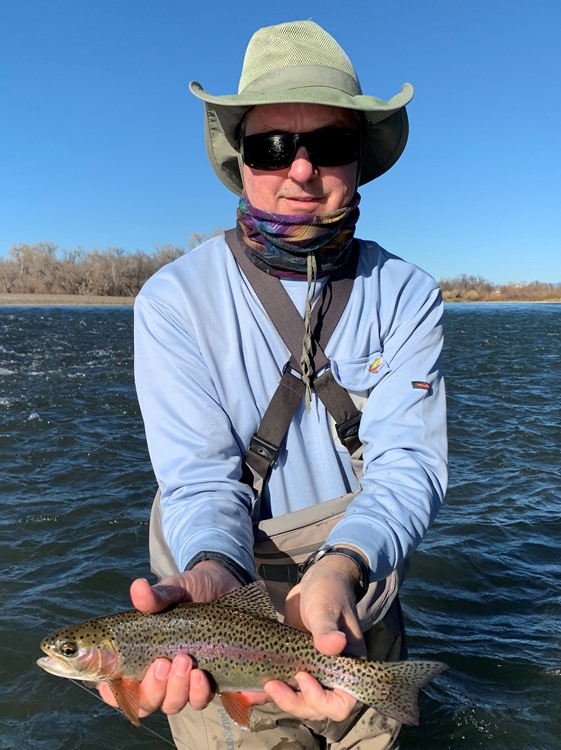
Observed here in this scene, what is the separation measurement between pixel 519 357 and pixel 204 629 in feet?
91.3

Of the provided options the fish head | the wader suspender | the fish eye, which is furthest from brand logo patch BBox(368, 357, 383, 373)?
the fish eye

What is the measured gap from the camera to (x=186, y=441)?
300 cm

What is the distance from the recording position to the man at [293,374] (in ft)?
9.74

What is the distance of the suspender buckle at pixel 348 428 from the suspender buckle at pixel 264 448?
30cm

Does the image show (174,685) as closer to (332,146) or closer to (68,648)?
(68,648)

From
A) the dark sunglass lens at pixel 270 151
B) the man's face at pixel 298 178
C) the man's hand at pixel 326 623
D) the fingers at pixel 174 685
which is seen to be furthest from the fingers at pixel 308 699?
the dark sunglass lens at pixel 270 151

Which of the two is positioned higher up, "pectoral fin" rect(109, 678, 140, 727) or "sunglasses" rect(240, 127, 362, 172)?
"sunglasses" rect(240, 127, 362, 172)

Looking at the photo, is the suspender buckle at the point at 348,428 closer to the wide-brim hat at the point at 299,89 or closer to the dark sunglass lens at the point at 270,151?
the dark sunglass lens at the point at 270,151

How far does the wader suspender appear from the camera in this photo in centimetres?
308

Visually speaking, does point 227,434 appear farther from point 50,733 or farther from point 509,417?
point 509,417

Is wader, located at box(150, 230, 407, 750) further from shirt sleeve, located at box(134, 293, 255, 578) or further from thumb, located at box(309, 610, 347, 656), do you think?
thumb, located at box(309, 610, 347, 656)

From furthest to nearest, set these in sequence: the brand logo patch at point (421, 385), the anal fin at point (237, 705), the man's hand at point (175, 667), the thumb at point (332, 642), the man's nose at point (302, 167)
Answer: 1. the brand logo patch at point (421, 385)
2. the man's nose at point (302, 167)
3. the anal fin at point (237, 705)
4. the man's hand at point (175, 667)
5. the thumb at point (332, 642)

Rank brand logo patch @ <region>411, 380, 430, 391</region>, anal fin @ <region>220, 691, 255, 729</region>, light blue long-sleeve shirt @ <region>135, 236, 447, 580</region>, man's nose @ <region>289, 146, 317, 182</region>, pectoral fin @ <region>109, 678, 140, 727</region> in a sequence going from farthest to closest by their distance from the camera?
1. brand logo patch @ <region>411, 380, 430, 391</region>
2. man's nose @ <region>289, 146, 317, 182</region>
3. light blue long-sleeve shirt @ <region>135, 236, 447, 580</region>
4. anal fin @ <region>220, 691, 255, 729</region>
5. pectoral fin @ <region>109, 678, 140, 727</region>

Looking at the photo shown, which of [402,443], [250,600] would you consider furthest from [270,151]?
[250,600]
